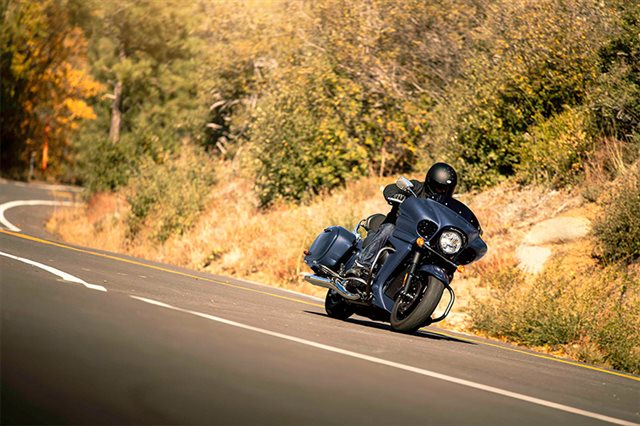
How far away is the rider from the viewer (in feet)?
38.1

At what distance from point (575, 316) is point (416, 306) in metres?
4.16

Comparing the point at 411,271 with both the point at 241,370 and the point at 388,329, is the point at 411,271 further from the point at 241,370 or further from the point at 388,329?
the point at 241,370

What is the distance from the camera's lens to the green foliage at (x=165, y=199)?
90.5 ft

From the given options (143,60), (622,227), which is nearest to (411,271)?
(622,227)

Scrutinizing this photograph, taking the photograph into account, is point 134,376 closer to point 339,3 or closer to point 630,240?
point 630,240

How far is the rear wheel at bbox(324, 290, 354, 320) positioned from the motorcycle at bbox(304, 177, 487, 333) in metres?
0.63

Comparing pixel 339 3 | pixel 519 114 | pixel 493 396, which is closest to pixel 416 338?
pixel 493 396

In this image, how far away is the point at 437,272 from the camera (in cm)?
1086

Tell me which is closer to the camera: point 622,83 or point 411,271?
point 411,271

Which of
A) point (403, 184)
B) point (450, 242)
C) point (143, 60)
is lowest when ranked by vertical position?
point (450, 242)

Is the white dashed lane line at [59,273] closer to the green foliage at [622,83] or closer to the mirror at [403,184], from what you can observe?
the mirror at [403,184]

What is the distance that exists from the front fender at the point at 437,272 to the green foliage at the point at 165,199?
1690 centimetres

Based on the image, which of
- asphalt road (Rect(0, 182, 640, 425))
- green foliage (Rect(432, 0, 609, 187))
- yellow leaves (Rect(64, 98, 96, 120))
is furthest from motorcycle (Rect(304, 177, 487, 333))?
yellow leaves (Rect(64, 98, 96, 120))

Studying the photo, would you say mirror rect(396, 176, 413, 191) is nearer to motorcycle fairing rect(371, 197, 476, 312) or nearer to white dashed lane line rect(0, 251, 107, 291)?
motorcycle fairing rect(371, 197, 476, 312)
